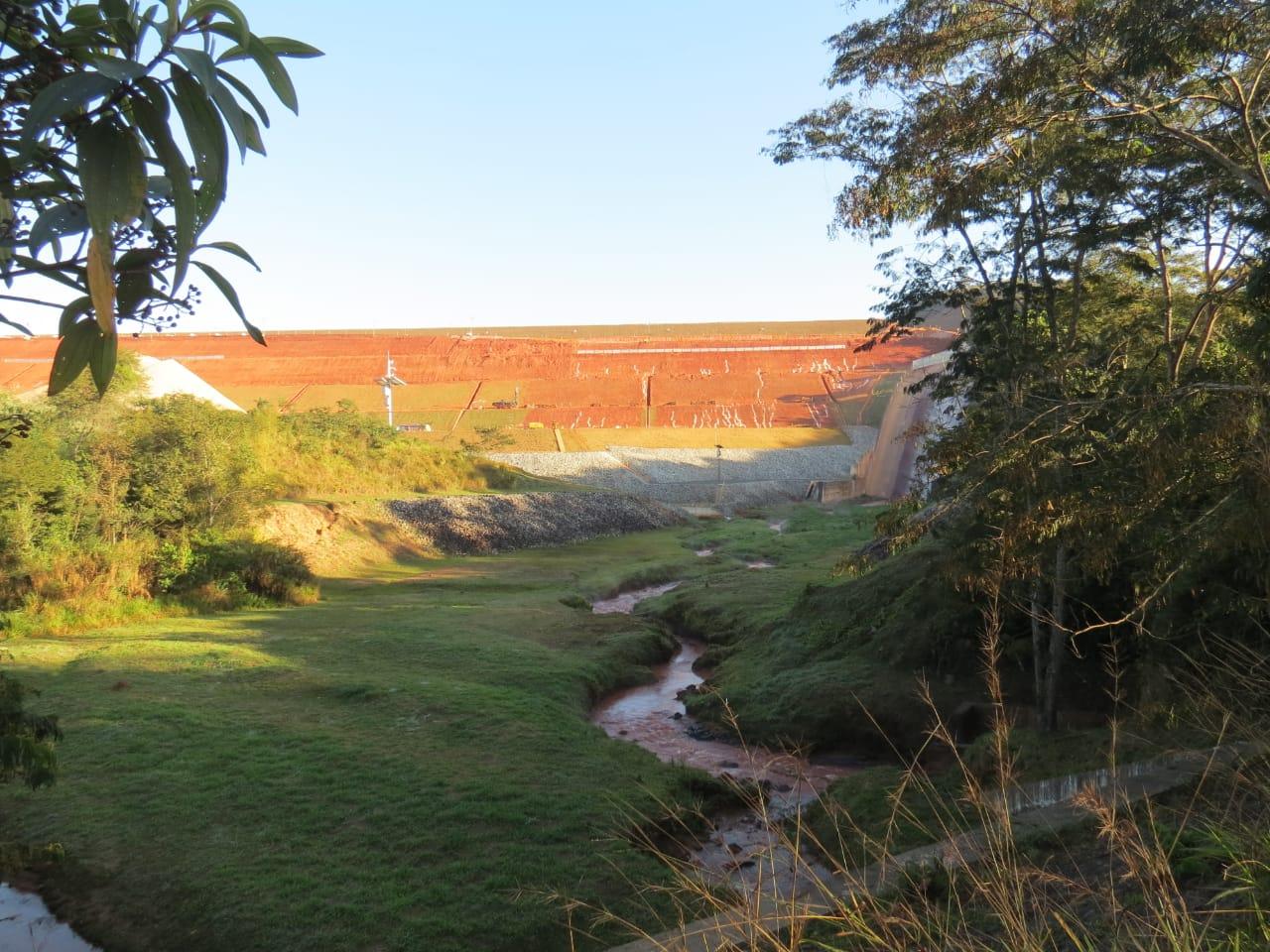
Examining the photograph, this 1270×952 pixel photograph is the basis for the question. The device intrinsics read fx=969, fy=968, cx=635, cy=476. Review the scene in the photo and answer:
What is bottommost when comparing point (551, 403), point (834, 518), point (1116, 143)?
point (834, 518)

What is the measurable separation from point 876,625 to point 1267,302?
6345 millimetres

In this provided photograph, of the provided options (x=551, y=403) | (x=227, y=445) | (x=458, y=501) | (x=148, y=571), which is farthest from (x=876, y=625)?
(x=551, y=403)

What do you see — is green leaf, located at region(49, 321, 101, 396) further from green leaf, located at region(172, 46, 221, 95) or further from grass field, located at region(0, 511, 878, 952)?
grass field, located at region(0, 511, 878, 952)

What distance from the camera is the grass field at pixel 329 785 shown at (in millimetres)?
5906

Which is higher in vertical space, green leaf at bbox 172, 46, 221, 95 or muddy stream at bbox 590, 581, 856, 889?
green leaf at bbox 172, 46, 221, 95

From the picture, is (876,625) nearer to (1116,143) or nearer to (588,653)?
(588,653)

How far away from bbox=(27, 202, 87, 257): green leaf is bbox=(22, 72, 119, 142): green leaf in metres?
0.38

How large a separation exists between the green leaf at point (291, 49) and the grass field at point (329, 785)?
379cm

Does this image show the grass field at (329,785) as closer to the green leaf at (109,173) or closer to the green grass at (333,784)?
the green grass at (333,784)

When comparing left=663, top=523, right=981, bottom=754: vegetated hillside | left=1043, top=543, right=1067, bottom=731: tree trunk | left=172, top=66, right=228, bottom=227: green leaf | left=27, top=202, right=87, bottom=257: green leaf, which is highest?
left=172, top=66, right=228, bottom=227: green leaf

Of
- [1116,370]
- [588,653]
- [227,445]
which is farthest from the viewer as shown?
[227,445]

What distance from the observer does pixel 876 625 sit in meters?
12.3

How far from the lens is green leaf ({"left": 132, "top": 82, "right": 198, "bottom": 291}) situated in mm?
1691

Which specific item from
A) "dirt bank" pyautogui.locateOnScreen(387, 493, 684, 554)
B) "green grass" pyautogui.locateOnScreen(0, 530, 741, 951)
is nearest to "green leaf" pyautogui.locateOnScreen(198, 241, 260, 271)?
"green grass" pyautogui.locateOnScreen(0, 530, 741, 951)
